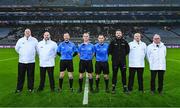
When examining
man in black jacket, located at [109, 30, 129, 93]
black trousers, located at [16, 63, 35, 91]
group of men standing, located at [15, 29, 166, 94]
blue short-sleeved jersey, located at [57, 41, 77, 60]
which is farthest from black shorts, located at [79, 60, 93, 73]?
black trousers, located at [16, 63, 35, 91]

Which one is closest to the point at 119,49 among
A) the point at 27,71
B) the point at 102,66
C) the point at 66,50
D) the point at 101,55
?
the point at 101,55

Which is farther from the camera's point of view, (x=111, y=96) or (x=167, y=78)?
(x=167, y=78)

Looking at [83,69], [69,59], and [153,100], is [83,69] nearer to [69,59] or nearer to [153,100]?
[69,59]

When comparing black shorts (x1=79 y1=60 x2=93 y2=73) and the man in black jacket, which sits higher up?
the man in black jacket

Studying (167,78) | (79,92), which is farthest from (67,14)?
(79,92)

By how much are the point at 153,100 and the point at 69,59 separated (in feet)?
11.1

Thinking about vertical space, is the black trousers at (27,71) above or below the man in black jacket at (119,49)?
below

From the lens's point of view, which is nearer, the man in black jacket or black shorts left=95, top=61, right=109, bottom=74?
the man in black jacket

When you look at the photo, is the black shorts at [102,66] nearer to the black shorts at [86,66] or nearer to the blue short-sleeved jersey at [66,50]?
the black shorts at [86,66]

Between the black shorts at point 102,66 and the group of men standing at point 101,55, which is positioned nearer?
the group of men standing at point 101,55

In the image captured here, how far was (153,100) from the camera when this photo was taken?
1245cm

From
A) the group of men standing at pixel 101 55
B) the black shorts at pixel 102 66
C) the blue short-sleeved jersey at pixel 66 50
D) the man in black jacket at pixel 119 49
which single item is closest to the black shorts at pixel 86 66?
the group of men standing at pixel 101 55

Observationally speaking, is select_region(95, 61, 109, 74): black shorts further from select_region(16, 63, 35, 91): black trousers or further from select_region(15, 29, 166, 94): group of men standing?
select_region(16, 63, 35, 91): black trousers

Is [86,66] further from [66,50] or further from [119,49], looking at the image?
[119,49]
